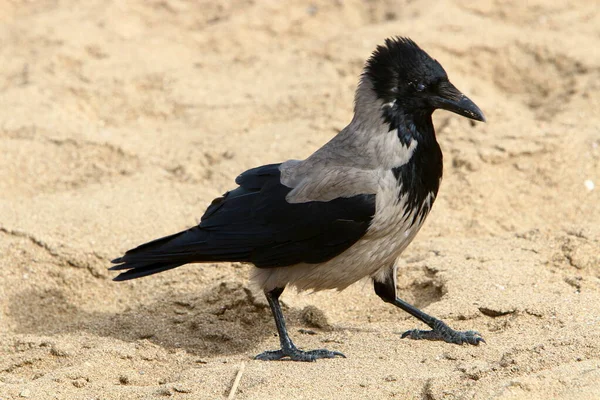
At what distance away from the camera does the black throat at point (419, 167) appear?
13.9 feet

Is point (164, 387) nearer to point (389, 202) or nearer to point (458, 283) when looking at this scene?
point (389, 202)

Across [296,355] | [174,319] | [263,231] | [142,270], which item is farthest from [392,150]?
[174,319]

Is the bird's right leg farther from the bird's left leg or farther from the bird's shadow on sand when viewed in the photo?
the bird's left leg

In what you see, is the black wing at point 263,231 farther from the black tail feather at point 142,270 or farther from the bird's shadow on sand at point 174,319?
the bird's shadow on sand at point 174,319

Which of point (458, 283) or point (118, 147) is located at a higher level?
point (458, 283)

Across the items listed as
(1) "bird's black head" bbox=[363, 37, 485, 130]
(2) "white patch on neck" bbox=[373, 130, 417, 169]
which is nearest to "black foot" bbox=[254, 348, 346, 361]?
(2) "white patch on neck" bbox=[373, 130, 417, 169]

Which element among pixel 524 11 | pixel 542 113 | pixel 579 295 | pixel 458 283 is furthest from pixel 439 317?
pixel 524 11

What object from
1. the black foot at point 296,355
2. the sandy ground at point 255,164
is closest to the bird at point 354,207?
the black foot at point 296,355

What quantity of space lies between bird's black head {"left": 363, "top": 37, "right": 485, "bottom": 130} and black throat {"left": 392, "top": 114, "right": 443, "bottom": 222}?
0.19 ft

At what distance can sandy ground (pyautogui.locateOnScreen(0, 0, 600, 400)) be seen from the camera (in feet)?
13.0

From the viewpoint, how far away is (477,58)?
7.41 m

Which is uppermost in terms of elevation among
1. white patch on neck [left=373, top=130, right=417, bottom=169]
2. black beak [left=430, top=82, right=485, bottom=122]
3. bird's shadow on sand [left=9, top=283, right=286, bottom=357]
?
black beak [left=430, top=82, right=485, bottom=122]

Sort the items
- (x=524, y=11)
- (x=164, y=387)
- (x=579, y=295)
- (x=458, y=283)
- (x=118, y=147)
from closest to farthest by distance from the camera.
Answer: (x=164, y=387) → (x=579, y=295) → (x=458, y=283) → (x=118, y=147) → (x=524, y=11)

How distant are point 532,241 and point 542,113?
6.01 feet
